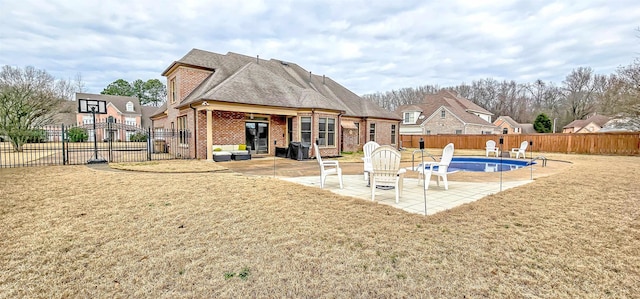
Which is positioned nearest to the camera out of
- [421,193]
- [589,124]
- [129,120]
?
[421,193]

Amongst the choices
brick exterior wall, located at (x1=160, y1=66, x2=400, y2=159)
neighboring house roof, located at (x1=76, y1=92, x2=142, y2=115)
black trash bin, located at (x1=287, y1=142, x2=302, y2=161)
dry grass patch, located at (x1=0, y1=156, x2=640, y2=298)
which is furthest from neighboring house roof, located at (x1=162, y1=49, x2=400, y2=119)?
neighboring house roof, located at (x1=76, y1=92, x2=142, y2=115)

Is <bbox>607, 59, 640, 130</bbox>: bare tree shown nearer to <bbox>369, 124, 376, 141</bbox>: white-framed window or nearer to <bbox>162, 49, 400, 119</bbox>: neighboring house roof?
<bbox>369, 124, 376, 141</bbox>: white-framed window

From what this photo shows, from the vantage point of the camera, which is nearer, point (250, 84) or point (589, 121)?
point (250, 84)

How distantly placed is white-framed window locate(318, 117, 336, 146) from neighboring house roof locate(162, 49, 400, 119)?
0.81 meters

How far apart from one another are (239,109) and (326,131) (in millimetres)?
5264

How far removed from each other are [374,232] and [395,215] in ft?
2.94

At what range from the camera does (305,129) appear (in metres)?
15.9

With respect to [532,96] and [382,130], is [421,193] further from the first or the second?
[532,96]

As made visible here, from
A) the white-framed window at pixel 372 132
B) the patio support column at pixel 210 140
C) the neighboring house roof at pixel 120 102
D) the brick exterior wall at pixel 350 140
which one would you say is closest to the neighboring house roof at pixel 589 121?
the white-framed window at pixel 372 132

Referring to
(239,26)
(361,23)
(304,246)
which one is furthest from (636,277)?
(239,26)

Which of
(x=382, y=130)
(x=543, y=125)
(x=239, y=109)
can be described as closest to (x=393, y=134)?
(x=382, y=130)

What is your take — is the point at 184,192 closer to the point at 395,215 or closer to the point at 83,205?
the point at 83,205

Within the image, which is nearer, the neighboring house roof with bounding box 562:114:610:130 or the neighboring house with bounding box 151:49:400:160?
the neighboring house with bounding box 151:49:400:160

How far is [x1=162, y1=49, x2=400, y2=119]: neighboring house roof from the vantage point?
1415 cm
